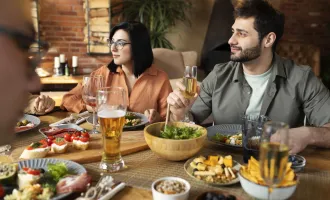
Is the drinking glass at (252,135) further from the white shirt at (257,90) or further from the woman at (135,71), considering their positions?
the woman at (135,71)

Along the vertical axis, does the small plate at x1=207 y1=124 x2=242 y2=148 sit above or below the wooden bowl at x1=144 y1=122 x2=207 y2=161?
below

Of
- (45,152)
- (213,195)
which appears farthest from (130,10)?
(213,195)

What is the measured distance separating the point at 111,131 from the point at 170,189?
1.10 feet

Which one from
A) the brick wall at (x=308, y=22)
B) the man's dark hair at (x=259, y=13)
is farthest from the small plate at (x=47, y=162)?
the brick wall at (x=308, y=22)

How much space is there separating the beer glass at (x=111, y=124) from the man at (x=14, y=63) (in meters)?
0.56

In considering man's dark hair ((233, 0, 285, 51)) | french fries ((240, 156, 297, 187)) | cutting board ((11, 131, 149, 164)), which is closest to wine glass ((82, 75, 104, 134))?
cutting board ((11, 131, 149, 164))

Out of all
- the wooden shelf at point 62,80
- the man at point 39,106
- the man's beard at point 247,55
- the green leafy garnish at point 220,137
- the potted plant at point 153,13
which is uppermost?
the potted plant at point 153,13

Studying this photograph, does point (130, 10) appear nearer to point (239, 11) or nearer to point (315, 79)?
point (239, 11)

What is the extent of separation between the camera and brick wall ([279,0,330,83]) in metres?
5.70

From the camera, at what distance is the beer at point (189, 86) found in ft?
5.21

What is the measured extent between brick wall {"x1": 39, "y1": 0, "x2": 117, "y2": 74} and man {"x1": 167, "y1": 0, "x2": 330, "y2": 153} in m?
2.92

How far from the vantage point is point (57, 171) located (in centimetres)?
114

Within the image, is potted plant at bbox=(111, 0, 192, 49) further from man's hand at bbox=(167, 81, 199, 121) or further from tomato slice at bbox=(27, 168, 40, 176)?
tomato slice at bbox=(27, 168, 40, 176)

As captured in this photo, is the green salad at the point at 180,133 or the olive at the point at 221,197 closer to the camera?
the olive at the point at 221,197
